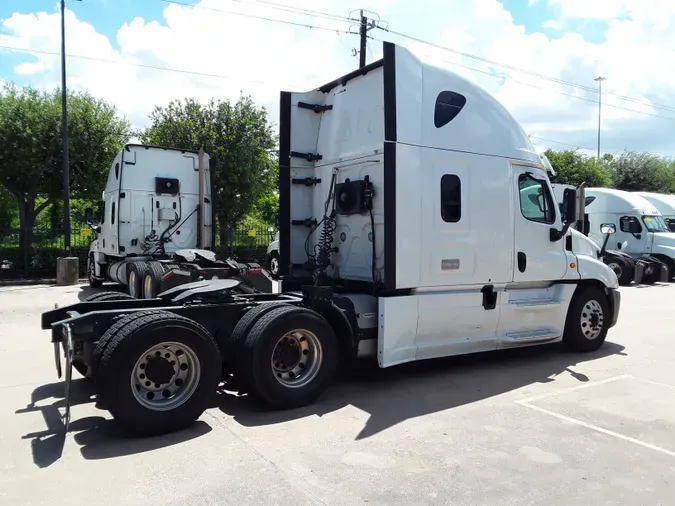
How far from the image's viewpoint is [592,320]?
26.4 feet

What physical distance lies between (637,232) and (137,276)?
18210mm

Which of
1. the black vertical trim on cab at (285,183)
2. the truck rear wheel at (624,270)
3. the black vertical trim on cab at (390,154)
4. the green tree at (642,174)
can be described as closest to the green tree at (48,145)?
the black vertical trim on cab at (285,183)

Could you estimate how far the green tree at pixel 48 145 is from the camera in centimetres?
1967

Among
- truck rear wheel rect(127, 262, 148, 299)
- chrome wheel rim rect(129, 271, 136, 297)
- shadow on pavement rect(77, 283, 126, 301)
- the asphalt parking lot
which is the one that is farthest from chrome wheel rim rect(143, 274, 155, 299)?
shadow on pavement rect(77, 283, 126, 301)

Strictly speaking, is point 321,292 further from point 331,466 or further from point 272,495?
point 272,495

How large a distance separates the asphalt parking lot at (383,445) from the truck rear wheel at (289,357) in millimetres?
219

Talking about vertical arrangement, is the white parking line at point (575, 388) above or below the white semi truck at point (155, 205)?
below

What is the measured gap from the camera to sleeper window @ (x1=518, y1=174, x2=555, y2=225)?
7238mm

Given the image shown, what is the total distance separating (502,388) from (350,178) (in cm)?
312

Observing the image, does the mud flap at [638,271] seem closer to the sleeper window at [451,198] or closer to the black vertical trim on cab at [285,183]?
the sleeper window at [451,198]

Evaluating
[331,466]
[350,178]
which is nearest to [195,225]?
[350,178]

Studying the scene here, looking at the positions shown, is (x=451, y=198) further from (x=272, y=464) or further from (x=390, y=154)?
(x=272, y=464)

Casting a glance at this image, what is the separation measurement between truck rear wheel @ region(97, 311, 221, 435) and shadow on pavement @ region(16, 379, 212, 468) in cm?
11

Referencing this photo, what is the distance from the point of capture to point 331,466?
13.6ft
